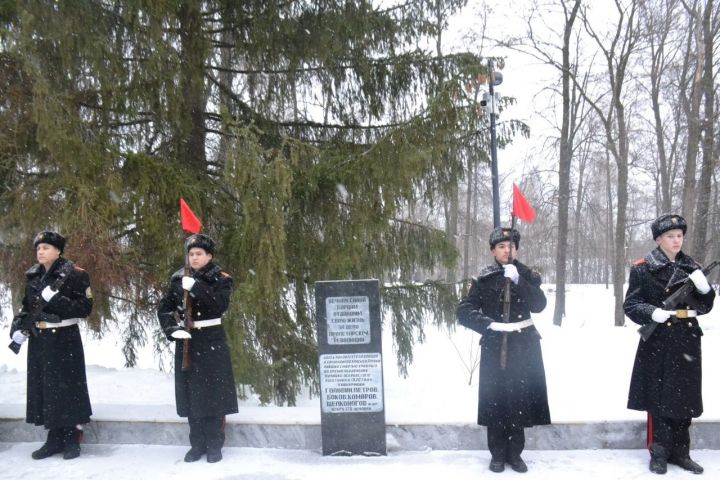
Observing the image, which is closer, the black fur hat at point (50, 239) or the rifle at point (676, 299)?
the rifle at point (676, 299)

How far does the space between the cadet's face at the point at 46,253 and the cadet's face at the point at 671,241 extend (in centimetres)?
484

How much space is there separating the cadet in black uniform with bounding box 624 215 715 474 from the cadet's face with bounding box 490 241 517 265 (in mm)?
953

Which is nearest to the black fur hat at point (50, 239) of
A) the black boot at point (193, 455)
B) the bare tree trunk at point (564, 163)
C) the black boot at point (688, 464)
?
the black boot at point (193, 455)

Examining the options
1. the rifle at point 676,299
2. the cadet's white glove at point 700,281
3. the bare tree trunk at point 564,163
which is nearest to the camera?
the cadet's white glove at point 700,281

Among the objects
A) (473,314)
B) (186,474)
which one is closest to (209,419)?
(186,474)

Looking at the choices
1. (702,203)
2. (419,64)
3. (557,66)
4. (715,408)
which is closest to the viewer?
(715,408)

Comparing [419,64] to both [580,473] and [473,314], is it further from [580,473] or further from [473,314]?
[580,473]

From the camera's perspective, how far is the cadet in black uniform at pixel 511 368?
3979 mm

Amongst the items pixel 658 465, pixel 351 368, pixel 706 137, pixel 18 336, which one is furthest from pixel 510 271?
pixel 706 137

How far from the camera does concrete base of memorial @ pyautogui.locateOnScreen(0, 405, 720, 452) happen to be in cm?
432

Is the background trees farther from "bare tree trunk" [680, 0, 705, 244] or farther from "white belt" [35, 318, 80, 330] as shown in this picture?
"bare tree trunk" [680, 0, 705, 244]

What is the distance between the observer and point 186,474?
13.5 ft

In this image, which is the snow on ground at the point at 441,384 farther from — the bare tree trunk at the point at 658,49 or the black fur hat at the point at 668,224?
the bare tree trunk at the point at 658,49

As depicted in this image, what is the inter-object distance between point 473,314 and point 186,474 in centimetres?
253
